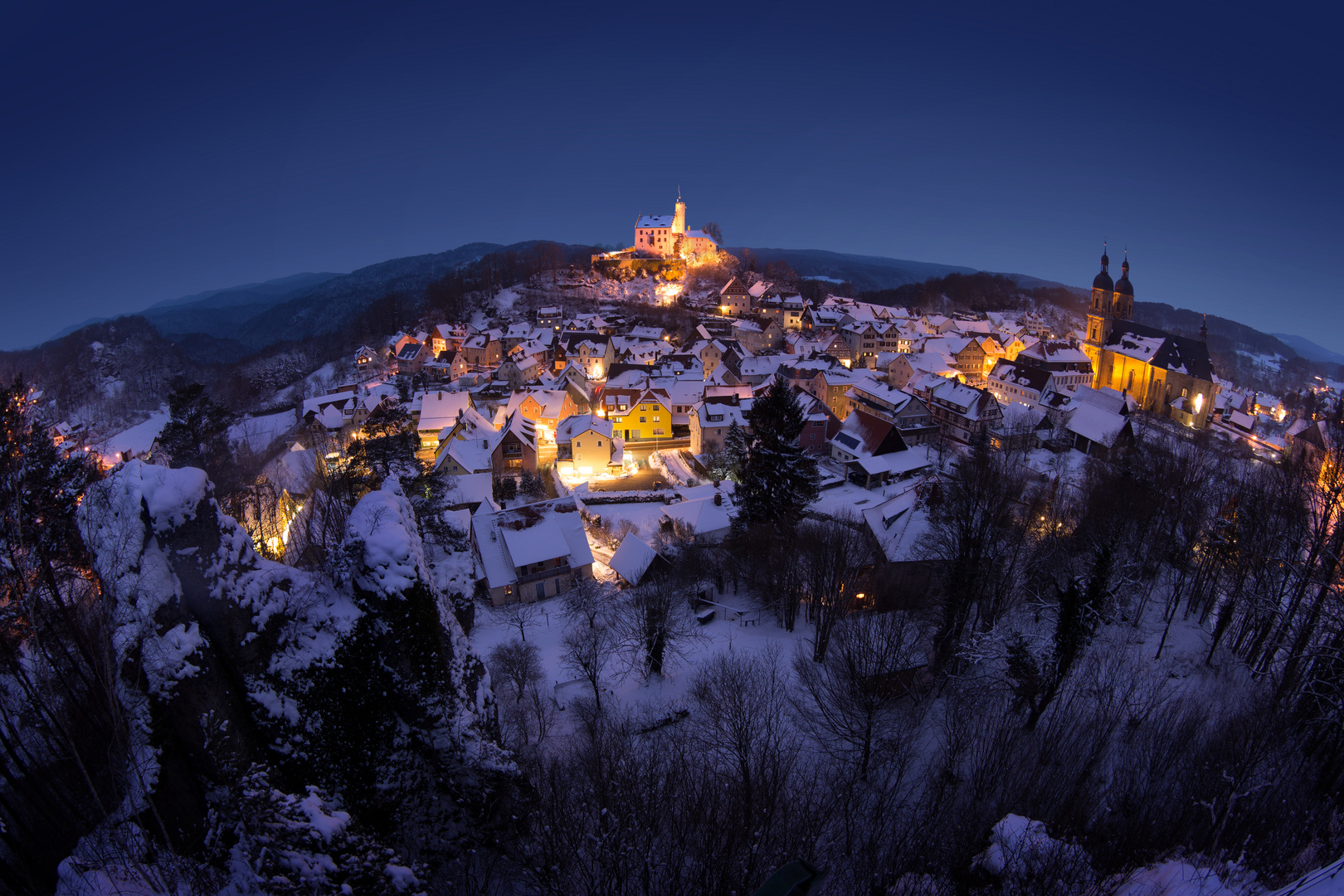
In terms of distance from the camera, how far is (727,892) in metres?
8.59

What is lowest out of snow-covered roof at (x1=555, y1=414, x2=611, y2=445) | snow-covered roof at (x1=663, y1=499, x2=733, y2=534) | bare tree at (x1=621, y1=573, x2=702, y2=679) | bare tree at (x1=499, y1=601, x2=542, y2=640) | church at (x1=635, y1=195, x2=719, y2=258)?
bare tree at (x1=499, y1=601, x2=542, y2=640)

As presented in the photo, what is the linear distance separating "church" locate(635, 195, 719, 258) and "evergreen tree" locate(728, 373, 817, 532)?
114506 millimetres

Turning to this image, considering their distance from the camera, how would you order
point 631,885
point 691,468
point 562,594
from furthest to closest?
point 691,468
point 562,594
point 631,885

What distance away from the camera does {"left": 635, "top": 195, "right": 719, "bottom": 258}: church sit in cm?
13588

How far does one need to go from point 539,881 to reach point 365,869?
2.47 meters

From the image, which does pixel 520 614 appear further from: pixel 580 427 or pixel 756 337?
pixel 756 337

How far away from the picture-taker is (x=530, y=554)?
27234 millimetres

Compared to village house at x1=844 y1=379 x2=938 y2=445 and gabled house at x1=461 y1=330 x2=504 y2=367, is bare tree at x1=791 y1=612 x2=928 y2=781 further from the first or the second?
gabled house at x1=461 y1=330 x2=504 y2=367

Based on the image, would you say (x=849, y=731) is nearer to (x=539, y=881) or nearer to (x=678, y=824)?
(x=678, y=824)

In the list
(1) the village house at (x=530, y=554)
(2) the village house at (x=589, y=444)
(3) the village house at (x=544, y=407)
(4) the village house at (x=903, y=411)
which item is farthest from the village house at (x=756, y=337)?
(1) the village house at (x=530, y=554)

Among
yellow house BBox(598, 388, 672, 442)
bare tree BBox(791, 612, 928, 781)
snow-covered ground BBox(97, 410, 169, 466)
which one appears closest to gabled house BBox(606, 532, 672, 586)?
bare tree BBox(791, 612, 928, 781)

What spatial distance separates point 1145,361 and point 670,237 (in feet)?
322

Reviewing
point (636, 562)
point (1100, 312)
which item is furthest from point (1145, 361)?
point (636, 562)

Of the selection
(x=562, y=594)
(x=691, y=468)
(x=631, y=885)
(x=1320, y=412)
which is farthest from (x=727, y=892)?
(x=1320, y=412)
